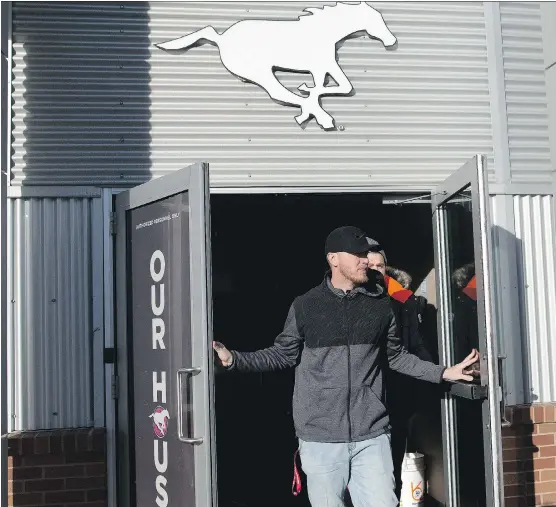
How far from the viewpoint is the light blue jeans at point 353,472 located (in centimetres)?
488

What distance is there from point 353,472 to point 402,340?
3.86 ft

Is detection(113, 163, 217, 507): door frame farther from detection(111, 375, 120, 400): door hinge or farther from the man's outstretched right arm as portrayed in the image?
detection(111, 375, 120, 400): door hinge

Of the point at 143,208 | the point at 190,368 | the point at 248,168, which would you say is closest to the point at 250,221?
the point at 248,168

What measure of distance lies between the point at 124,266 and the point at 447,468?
2.48 metres

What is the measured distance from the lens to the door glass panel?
5.16 meters

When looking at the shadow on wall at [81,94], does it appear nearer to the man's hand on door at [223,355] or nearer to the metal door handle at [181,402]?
the man's hand on door at [223,355]

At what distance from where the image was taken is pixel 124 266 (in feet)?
17.8

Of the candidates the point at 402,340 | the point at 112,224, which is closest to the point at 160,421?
→ the point at 112,224

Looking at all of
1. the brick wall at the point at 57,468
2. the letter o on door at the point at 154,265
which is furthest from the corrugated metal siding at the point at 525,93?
the brick wall at the point at 57,468

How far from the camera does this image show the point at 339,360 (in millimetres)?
5051

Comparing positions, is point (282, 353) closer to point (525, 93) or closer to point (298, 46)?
point (298, 46)

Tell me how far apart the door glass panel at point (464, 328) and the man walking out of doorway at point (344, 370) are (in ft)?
1.08

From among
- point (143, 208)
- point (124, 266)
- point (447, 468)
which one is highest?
point (143, 208)

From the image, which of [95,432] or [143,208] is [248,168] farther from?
[95,432]
